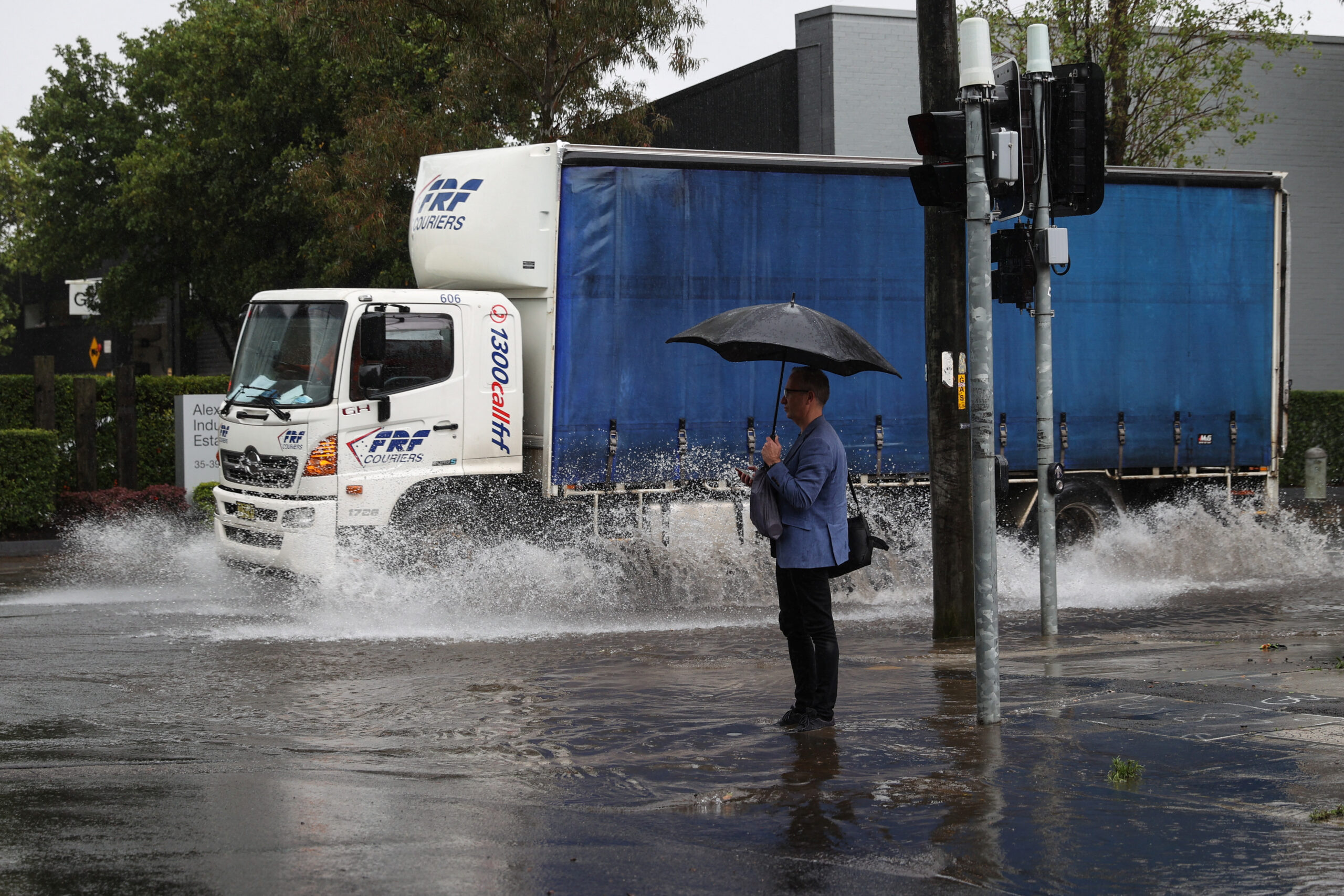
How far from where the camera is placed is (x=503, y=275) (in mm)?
12008

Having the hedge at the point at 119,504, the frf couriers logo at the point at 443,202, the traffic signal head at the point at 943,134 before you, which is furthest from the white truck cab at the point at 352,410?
the hedge at the point at 119,504

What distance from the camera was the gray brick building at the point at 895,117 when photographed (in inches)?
970

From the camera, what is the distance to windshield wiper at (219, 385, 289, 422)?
37.2 feet

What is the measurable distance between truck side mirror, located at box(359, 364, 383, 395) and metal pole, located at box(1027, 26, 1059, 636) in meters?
5.15

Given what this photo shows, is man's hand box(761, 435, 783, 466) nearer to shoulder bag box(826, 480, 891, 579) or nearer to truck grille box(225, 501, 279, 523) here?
shoulder bag box(826, 480, 891, 579)

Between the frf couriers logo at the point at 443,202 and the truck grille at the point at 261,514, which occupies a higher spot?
the frf couriers logo at the point at 443,202

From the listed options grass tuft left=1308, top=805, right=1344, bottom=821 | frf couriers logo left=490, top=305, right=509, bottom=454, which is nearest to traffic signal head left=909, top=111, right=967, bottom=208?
grass tuft left=1308, top=805, right=1344, bottom=821

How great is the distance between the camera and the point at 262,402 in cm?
1156

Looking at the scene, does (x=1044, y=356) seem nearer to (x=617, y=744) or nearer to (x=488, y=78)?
(x=617, y=744)

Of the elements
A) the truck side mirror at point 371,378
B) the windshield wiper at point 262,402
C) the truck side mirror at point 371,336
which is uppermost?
the truck side mirror at point 371,336

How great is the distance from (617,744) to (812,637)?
1127 mm

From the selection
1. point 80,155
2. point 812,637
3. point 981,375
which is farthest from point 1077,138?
point 80,155

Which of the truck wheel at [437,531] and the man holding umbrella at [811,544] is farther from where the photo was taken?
the truck wheel at [437,531]

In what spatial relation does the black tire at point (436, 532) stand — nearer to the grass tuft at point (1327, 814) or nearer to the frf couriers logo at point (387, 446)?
the frf couriers logo at point (387, 446)
